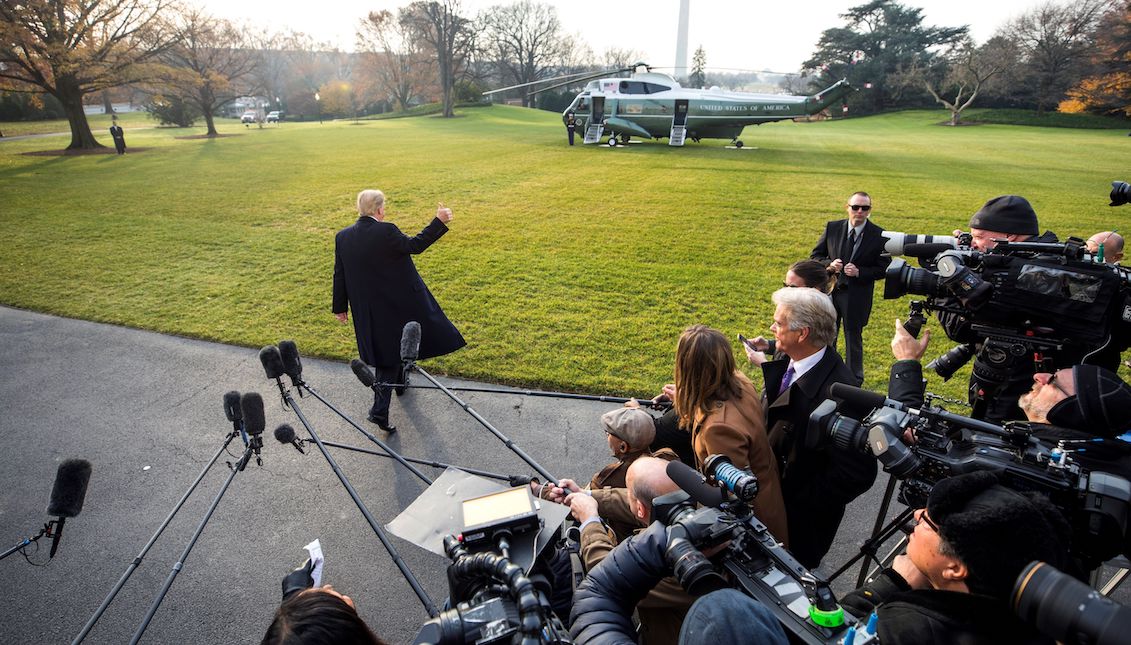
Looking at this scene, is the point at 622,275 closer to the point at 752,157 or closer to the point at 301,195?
the point at 301,195

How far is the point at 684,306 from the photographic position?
899 cm

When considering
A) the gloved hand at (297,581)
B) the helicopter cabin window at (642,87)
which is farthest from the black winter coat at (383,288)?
the helicopter cabin window at (642,87)

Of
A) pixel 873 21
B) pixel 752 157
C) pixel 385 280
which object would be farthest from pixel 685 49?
pixel 385 280

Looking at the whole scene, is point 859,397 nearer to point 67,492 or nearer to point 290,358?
point 290,358

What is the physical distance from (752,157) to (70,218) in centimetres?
2487

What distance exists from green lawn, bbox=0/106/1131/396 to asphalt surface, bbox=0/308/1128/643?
3.21 ft

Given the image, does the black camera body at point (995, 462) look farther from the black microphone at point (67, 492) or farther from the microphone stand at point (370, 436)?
the black microphone at point (67, 492)

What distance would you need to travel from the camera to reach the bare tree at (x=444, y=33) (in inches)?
2212

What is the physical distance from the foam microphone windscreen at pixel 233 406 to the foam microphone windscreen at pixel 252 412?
0.28 ft

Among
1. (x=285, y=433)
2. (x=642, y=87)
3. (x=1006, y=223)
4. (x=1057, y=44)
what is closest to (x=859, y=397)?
(x=1006, y=223)

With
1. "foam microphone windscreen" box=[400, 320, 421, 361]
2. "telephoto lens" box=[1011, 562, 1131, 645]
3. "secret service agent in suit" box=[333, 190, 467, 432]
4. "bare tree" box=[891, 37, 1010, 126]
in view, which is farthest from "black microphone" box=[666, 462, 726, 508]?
"bare tree" box=[891, 37, 1010, 126]

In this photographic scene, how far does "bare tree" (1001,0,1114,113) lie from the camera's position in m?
48.3

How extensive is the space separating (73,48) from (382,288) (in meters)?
35.9

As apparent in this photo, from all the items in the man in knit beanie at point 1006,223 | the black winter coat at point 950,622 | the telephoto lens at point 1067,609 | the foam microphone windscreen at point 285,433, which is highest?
the man in knit beanie at point 1006,223
